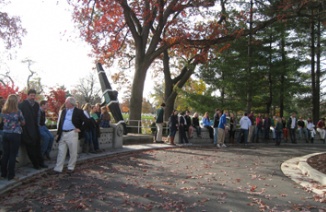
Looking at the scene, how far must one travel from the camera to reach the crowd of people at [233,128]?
16.8 meters

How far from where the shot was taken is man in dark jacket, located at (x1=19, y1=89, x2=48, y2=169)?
7.78 meters

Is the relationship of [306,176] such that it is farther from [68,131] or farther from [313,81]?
[313,81]

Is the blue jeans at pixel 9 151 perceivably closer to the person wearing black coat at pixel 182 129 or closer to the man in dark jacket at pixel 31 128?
the man in dark jacket at pixel 31 128

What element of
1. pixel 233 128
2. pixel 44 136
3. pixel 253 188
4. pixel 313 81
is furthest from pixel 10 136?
pixel 313 81

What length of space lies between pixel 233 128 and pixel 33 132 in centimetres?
1295

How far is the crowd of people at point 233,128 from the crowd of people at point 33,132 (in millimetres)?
8236

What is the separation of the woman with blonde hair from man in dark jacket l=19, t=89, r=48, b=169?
801mm

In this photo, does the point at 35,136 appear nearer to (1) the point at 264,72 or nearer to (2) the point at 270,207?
(2) the point at 270,207

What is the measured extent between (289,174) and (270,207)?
3.63 m

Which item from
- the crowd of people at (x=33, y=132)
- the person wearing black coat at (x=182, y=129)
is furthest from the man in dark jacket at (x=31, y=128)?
the person wearing black coat at (x=182, y=129)

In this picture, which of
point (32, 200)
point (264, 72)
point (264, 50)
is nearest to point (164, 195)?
point (32, 200)

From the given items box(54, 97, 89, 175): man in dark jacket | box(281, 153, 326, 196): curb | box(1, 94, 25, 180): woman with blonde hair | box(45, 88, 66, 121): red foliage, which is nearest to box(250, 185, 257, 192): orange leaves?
box(281, 153, 326, 196): curb

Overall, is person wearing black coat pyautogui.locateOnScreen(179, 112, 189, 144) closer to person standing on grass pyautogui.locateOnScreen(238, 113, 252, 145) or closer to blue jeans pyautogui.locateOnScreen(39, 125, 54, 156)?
person standing on grass pyautogui.locateOnScreen(238, 113, 252, 145)

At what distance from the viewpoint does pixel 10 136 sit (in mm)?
6848
